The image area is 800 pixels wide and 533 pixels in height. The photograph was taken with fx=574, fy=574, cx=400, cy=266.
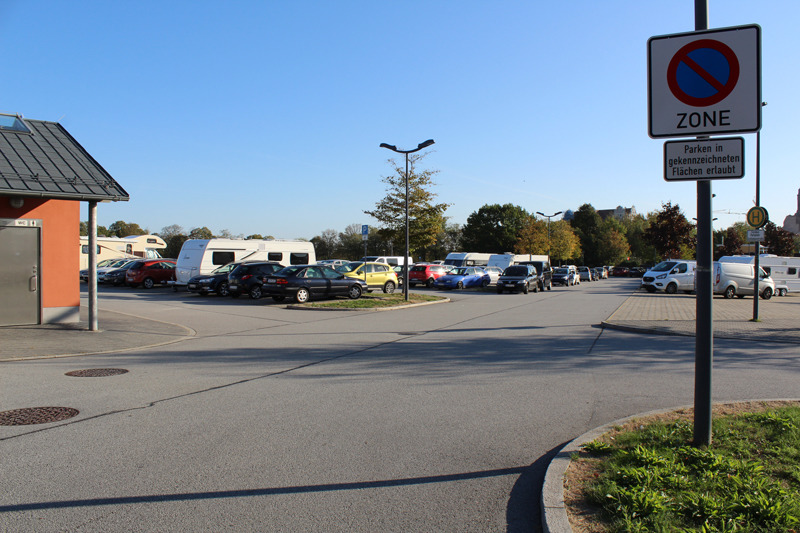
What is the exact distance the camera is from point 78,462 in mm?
4703

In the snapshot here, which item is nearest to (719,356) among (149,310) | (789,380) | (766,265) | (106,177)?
(789,380)

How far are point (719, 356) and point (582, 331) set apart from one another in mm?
4183

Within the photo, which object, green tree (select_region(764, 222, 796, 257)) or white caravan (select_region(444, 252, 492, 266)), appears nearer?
white caravan (select_region(444, 252, 492, 266))

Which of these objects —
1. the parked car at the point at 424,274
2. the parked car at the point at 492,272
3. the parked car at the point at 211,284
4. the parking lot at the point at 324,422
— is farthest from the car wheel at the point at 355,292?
the parked car at the point at 492,272

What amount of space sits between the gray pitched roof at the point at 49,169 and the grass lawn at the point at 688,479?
39.1ft

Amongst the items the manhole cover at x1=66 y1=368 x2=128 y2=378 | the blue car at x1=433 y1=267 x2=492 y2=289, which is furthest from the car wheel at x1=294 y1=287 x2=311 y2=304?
the blue car at x1=433 y1=267 x2=492 y2=289

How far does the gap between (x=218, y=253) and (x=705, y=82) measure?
26.6 meters

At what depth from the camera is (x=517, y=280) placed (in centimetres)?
3288

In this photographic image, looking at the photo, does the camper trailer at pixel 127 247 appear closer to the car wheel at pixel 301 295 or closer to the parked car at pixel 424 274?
the parked car at pixel 424 274

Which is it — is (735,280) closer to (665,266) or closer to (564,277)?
(665,266)

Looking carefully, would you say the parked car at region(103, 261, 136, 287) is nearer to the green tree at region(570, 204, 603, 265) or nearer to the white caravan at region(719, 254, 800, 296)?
the white caravan at region(719, 254, 800, 296)

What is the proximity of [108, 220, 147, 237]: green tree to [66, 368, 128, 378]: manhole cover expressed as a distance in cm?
10419

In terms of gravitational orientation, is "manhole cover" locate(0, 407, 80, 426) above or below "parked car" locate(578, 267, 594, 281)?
below

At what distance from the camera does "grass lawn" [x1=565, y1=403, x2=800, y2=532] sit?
345 cm
